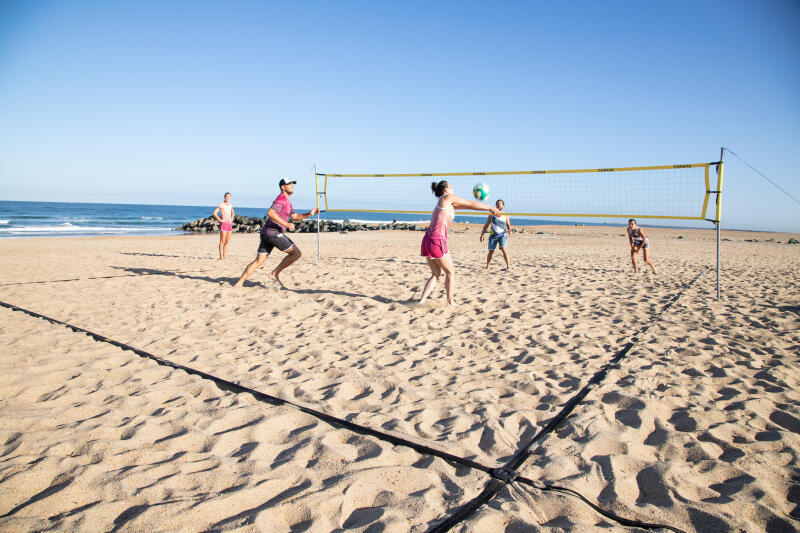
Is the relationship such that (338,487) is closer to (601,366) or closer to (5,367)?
(601,366)

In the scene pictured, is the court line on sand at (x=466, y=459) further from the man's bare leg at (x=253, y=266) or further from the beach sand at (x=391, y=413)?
the man's bare leg at (x=253, y=266)

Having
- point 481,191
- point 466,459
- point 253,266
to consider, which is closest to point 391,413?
point 466,459

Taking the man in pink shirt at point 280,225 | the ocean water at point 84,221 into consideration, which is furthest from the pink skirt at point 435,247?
the ocean water at point 84,221

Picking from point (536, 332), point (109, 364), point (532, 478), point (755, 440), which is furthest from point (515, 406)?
point (109, 364)

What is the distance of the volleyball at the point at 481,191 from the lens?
206 inches

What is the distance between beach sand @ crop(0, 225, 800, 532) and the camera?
1658 mm

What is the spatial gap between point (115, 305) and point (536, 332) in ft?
15.2

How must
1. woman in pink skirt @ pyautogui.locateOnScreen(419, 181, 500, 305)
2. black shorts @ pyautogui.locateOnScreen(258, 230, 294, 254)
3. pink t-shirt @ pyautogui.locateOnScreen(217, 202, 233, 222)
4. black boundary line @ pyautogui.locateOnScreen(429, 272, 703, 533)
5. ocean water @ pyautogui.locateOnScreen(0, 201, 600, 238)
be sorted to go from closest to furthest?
black boundary line @ pyautogui.locateOnScreen(429, 272, 703, 533), woman in pink skirt @ pyautogui.locateOnScreen(419, 181, 500, 305), black shorts @ pyautogui.locateOnScreen(258, 230, 294, 254), pink t-shirt @ pyautogui.locateOnScreen(217, 202, 233, 222), ocean water @ pyautogui.locateOnScreen(0, 201, 600, 238)

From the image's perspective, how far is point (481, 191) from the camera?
5.25 meters

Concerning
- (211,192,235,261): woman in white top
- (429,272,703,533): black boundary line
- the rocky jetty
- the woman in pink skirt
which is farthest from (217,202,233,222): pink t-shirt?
the rocky jetty

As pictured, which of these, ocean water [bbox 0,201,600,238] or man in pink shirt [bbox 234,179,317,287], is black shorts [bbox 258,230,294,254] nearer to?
man in pink shirt [bbox 234,179,317,287]

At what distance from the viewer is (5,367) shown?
121 inches

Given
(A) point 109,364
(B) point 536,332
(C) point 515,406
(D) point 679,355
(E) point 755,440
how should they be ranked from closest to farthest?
(E) point 755,440
(C) point 515,406
(A) point 109,364
(D) point 679,355
(B) point 536,332

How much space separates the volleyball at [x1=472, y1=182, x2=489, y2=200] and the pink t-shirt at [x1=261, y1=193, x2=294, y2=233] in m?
2.46
